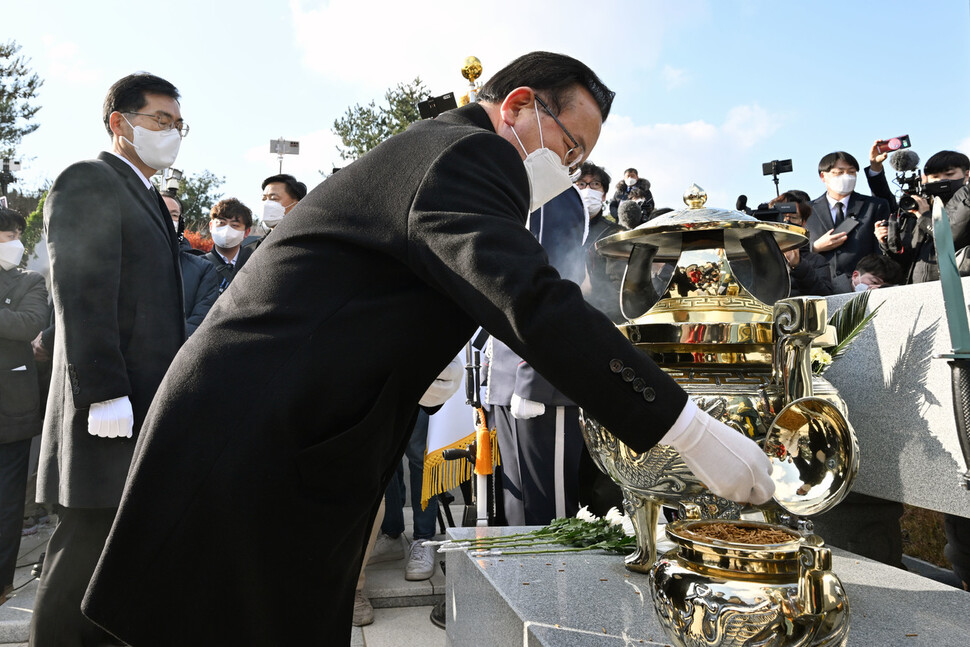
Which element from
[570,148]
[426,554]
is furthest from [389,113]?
[570,148]

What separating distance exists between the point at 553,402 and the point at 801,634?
197 centimetres

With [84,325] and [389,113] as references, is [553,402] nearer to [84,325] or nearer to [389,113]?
[84,325]

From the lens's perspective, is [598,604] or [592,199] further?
[592,199]

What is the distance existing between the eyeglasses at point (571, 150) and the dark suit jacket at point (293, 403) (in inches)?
16.5

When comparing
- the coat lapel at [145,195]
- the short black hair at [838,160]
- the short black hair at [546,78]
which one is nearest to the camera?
the short black hair at [546,78]

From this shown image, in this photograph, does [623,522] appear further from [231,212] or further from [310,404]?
[231,212]

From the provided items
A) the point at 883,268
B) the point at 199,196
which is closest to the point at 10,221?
the point at 883,268

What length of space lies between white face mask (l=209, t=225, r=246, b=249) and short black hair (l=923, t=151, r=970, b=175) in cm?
487

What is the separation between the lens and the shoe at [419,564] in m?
4.12

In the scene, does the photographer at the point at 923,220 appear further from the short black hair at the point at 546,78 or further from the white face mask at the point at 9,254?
the white face mask at the point at 9,254

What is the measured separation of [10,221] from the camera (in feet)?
15.7

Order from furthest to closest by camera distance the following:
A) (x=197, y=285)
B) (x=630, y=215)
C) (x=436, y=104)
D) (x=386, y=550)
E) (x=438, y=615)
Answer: (x=630, y=215), (x=197, y=285), (x=386, y=550), (x=438, y=615), (x=436, y=104)

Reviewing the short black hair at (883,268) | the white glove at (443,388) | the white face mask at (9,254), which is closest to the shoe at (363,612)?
the white glove at (443,388)

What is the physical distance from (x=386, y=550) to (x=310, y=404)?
11.4 feet
